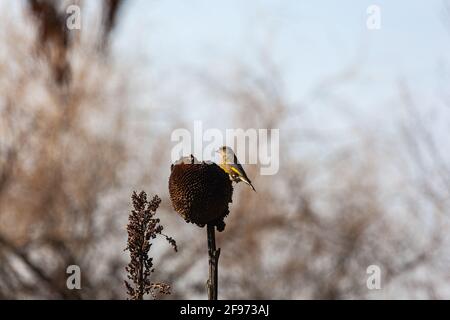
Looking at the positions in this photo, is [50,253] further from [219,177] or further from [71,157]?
[219,177]

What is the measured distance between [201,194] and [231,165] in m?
0.79

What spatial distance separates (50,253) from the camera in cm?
1430

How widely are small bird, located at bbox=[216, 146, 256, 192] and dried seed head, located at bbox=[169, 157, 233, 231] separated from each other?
629 millimetres

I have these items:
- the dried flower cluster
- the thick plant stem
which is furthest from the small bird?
the thick plant stem

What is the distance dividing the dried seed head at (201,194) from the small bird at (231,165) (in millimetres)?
629

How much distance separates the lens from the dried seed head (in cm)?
297

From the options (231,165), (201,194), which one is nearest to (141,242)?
(201,194)

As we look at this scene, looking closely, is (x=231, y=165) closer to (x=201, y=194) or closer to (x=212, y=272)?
(x=201, y=194)

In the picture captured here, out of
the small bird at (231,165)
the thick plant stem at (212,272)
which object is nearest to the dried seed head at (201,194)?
the thick plant stem at (212,272)

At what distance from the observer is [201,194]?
2.96 meters

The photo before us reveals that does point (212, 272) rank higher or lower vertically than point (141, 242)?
lower

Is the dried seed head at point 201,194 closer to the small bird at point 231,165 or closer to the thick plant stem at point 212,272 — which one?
the thick plant stem at point 212,272

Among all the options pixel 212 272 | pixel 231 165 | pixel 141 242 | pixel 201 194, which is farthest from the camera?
pixel 231 165

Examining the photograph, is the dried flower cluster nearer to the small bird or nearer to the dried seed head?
the dried seed head
